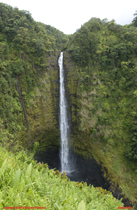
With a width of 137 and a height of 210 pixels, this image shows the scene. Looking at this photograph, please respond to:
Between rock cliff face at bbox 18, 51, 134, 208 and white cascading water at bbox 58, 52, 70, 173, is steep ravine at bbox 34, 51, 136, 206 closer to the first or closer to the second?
rock cliff face at bbox 18, 51, 134, 208

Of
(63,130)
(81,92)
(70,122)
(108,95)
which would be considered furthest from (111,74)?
(63,130)

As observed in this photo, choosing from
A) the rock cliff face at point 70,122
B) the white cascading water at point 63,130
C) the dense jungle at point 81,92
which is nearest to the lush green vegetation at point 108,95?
the dense jungle at point 81,92

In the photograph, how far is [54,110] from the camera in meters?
15.5

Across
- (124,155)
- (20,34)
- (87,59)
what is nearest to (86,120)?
(124,155)

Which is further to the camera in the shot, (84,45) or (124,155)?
(84,45)

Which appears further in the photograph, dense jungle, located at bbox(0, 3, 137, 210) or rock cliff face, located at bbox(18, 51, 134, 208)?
rock cliff face, located at bbox(18, 51, 134, 208)

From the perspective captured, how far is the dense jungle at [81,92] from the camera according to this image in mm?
11062

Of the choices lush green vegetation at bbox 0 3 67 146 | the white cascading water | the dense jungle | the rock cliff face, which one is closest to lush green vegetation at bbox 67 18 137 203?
the dense jungle

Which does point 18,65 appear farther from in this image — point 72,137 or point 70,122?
point 72,137

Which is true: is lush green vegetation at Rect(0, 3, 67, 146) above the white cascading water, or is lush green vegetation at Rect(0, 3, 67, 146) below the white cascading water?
above

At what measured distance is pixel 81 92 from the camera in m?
15.0

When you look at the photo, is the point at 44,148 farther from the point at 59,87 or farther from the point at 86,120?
the point at 59,87

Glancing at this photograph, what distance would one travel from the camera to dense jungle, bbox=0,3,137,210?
1106 cm

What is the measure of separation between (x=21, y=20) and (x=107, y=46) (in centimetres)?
1126
